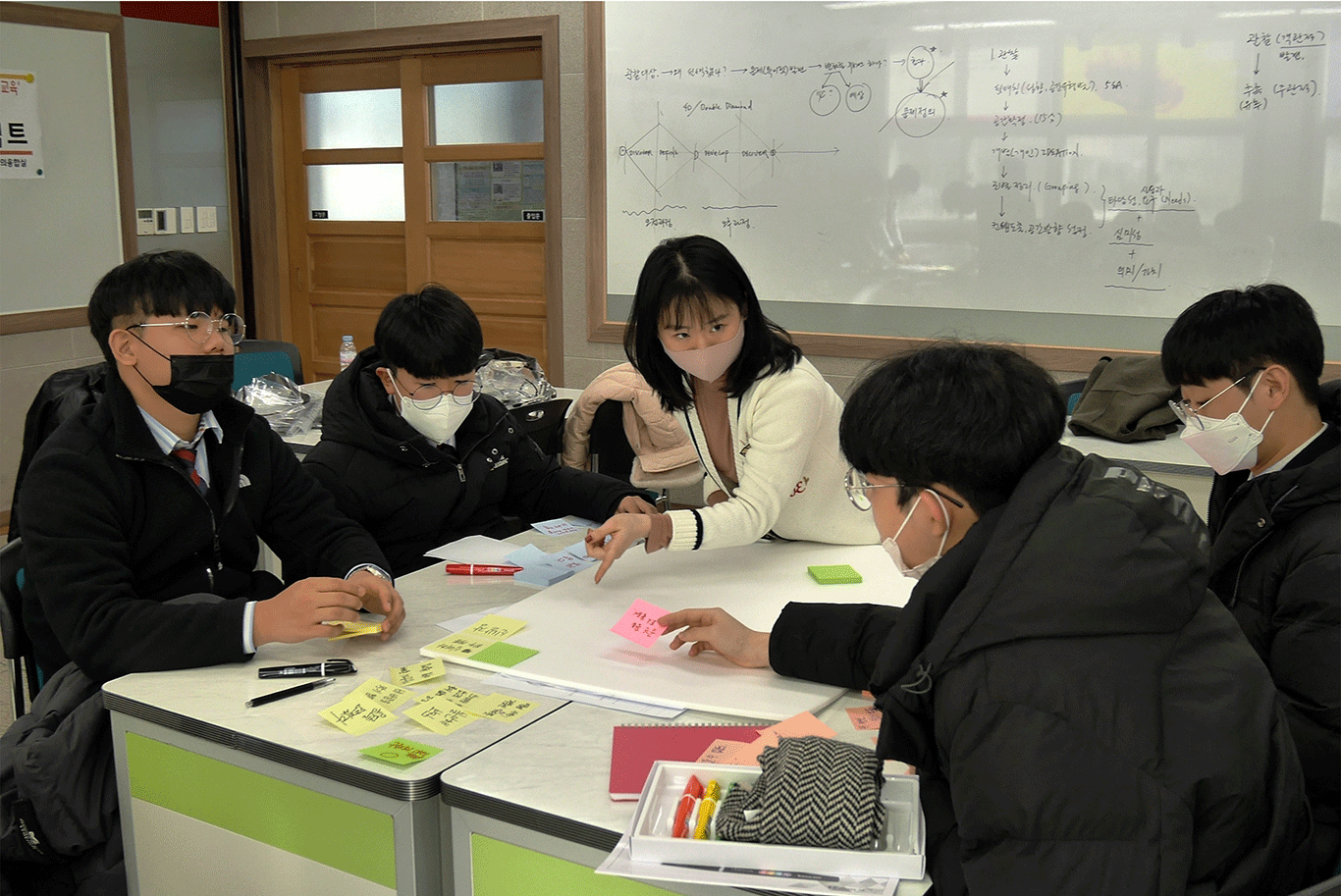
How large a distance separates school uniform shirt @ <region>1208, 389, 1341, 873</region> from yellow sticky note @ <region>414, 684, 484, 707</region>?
1.00m

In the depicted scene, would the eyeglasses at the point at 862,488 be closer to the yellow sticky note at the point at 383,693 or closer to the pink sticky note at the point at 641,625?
the pink sticky note at the point at 641,625

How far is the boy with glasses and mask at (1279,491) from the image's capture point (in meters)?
1.27

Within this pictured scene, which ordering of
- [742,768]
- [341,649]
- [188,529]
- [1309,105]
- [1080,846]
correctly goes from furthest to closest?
[1309,105]
[188,529]
[341,649]
[742,768]
[1080,846]

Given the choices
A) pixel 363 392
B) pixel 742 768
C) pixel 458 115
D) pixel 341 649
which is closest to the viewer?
pixel 742 768

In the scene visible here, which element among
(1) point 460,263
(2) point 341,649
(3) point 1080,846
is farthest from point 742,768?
(1) point 460,263

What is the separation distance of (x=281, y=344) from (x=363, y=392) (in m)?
2.10

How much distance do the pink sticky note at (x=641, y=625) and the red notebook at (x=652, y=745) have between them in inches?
9.8

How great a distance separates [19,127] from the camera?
467 cm

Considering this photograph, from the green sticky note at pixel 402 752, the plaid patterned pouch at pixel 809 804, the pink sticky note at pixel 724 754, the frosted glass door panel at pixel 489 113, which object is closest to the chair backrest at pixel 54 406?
the green sticky note at pixel 402 752

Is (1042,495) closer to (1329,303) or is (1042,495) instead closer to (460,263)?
(1329,303)

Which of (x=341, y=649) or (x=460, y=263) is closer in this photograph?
(x=341, y=649)

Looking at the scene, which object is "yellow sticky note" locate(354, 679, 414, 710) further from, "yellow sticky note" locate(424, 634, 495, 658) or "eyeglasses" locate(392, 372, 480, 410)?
"eyeglasses" locate(392, 372, 480, 410)

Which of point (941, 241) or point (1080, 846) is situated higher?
point (941, 241)

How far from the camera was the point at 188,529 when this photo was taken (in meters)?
1.80
